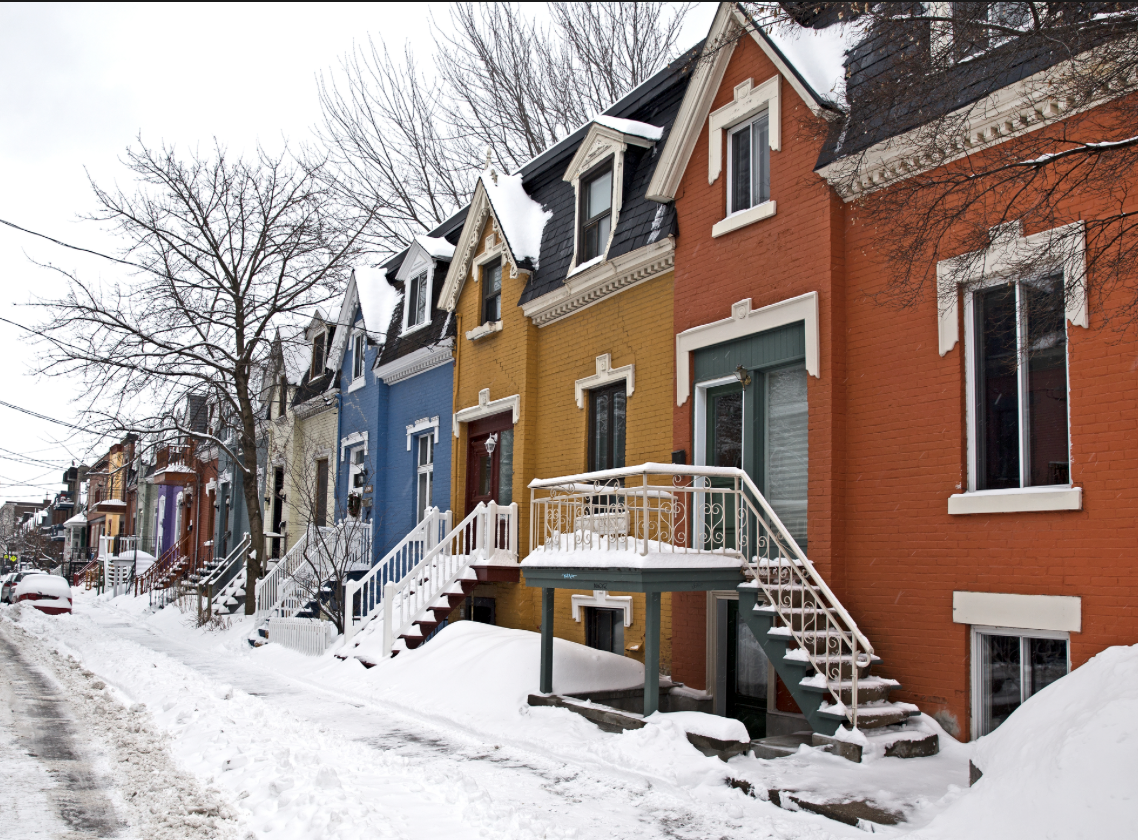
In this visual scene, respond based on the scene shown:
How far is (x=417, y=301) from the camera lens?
65.3 feet

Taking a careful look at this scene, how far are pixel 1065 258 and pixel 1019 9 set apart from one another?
5.50 feet

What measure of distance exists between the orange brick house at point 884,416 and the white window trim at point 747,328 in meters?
0.03

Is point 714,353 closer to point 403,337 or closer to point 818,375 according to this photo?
point 818,375

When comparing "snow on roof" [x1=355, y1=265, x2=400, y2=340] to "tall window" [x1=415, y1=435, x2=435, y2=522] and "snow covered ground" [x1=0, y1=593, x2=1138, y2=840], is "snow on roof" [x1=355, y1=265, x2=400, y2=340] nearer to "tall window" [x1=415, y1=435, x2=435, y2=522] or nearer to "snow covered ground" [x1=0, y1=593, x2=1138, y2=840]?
"tall window" [x1=415, y1=435, x2=435, y2=522]

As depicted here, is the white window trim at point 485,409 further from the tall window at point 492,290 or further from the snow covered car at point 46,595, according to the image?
the snow covered car at point 46,595

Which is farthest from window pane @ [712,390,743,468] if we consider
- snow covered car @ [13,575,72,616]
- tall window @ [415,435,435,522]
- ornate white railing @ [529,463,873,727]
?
snow covered car @ [13,575,72,616]

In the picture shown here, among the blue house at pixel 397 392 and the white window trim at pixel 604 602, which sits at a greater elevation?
the blue house at pixel 397 392

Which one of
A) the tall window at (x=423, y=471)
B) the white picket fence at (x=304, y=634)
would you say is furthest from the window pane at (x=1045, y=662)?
the tall window at (x=423, y=471)

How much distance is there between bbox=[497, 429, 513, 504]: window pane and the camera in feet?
51.8

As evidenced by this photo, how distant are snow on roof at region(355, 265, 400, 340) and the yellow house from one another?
4.03 metres

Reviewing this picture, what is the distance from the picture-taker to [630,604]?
41.0 feet

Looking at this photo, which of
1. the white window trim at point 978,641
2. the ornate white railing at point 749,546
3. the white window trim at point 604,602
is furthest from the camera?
the white window trim at point 604,602

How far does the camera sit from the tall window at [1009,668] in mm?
7656

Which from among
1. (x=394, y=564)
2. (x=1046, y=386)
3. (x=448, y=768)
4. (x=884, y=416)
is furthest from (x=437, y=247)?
(x=1046, y=386)
